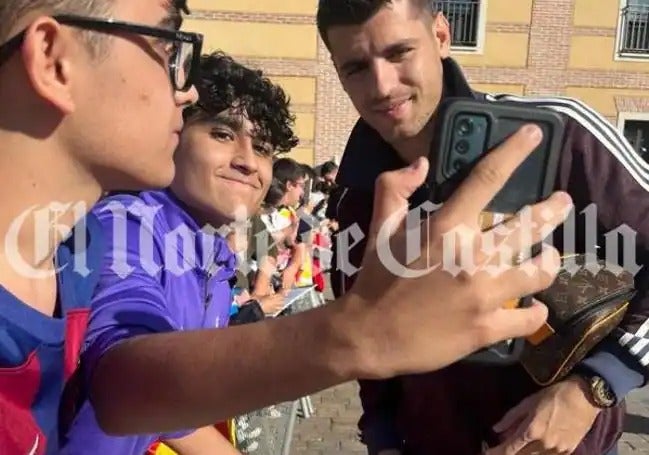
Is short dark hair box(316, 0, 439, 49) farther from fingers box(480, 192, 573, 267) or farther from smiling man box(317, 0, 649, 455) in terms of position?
fingers box(480, 192, 573, 267)

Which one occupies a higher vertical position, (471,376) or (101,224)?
(101,224)

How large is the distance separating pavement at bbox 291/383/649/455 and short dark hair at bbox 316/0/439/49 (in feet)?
11.7

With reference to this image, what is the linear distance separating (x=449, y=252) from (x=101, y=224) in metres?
0.89

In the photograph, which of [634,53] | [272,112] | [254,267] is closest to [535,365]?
[272,112]

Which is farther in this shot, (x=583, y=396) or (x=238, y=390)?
(x=583, y=396)

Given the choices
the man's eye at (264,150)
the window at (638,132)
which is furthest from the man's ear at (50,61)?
the window at (638,132)

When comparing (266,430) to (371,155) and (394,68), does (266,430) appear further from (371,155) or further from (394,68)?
(394,68)

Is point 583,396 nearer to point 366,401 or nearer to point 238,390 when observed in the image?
point 366,401

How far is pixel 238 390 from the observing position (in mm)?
1001

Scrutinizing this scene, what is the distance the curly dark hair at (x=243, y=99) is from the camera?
7.98 feet

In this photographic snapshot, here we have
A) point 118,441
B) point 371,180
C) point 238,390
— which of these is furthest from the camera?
point 371,180

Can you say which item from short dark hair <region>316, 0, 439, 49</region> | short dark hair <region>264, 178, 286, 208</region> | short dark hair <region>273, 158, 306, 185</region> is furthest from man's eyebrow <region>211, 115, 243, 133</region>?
short dark hair <region>273, 158, 306, 185</region>

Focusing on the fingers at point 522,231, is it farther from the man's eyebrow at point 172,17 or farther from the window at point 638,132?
the window at point 638,132

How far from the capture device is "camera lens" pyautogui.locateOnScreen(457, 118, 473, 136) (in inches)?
44.0
